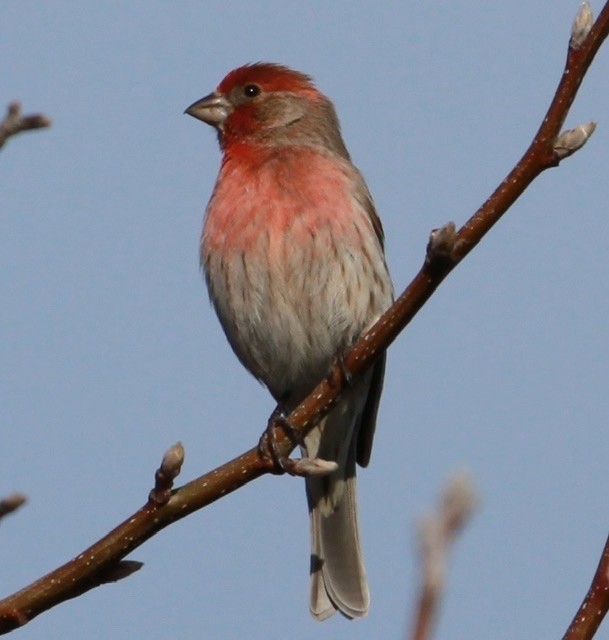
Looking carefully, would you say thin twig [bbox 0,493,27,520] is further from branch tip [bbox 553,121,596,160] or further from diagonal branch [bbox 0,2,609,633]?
branch tip [bbox 553,121,596,160]

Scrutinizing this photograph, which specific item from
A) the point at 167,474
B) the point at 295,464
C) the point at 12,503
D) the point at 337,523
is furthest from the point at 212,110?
the point at 12,503

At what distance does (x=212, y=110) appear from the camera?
8.60 m

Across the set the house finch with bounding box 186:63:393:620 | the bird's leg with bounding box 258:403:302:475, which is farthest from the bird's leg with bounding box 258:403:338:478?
the house finch with bounding box 186:63:393:620

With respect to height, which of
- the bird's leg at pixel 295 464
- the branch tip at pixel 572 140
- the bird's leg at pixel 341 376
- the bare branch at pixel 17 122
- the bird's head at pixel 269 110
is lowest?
the bird's leg at pixel 295 464

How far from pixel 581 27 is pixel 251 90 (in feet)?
17.9

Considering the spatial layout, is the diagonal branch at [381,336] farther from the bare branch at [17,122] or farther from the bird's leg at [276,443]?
the bare branch at [17,122]

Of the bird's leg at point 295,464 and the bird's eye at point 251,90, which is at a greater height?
the bird's eye at point 251,90

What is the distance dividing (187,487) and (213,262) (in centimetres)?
347

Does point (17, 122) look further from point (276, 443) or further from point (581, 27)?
point (276, 443)

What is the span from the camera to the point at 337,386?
15.7 ft

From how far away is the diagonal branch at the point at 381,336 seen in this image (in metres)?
3.48

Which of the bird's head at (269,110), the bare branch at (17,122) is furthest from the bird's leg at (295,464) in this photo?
the bird's head at (269,110)

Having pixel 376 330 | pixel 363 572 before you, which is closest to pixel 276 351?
pixel 363 572

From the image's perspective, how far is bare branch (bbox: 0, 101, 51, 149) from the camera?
8.21ft
